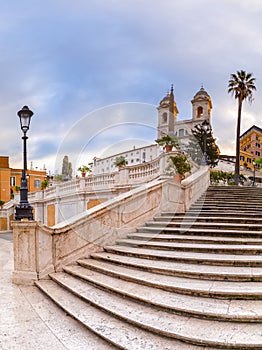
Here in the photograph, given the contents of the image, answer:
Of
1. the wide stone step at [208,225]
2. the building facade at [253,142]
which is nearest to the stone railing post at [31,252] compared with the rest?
the wide stone step at [208,225]

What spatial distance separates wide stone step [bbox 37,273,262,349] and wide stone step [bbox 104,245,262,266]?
1305mm

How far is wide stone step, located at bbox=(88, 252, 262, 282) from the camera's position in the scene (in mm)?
4047

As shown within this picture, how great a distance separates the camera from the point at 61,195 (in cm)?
1909

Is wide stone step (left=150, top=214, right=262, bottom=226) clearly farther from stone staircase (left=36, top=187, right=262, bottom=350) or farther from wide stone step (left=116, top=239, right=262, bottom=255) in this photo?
wide stone step (left=116, top=239, right=262, bottom=255)

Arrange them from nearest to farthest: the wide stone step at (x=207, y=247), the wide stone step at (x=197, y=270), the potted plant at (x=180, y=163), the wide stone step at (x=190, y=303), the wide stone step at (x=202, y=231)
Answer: the wide stone step at (x=190, y=303) → the wide stone step at (x=197, y=270) → the wide stone step at (x=207, y=247) → the wide stone step at (x=202, y=231) → the potted plant at (x=180, y=163)

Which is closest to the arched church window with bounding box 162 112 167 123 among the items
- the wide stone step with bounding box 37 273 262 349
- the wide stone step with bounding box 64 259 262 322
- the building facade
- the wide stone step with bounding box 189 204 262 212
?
the building facade

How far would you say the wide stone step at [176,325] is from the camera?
289cm

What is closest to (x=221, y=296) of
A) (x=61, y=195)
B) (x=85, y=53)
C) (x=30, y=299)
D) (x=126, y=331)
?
(x=126, y=331)

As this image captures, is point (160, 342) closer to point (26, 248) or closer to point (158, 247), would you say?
point (158, 247)

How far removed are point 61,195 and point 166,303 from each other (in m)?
16.3

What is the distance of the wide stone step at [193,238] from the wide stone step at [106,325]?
2.04 m

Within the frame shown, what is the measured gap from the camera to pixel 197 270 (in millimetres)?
4379

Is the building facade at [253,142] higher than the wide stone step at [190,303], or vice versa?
the building facade at [253,142]

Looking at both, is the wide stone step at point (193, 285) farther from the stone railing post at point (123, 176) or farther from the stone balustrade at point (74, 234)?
the stone railing post at point (123, 176)
